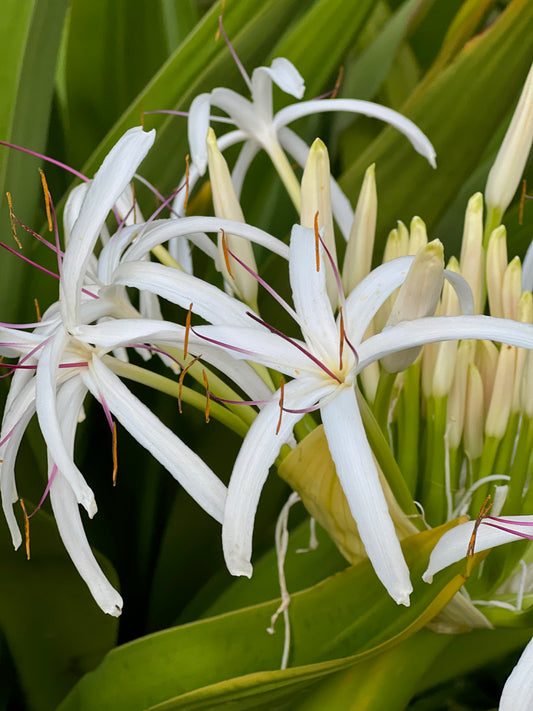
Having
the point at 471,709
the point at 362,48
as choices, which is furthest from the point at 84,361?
the point at 362,48

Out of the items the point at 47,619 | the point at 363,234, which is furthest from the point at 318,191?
the point at 47,619

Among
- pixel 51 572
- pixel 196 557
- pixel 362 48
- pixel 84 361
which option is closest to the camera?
pixel 84 361

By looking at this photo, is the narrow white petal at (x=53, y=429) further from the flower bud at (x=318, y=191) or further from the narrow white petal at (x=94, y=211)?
the flower bud at (x=318, y=191)

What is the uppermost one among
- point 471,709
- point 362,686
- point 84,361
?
point 84,361

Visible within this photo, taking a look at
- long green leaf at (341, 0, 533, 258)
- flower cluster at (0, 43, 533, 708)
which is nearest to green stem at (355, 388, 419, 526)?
flower cluster at (0, 43, 533, 708)

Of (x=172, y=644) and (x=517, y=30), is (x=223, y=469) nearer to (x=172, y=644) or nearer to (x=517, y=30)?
(x=172, y=644)

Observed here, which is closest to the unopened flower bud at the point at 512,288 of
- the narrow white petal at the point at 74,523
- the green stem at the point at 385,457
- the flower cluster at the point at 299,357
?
the flower cluster at the point at 299,357
